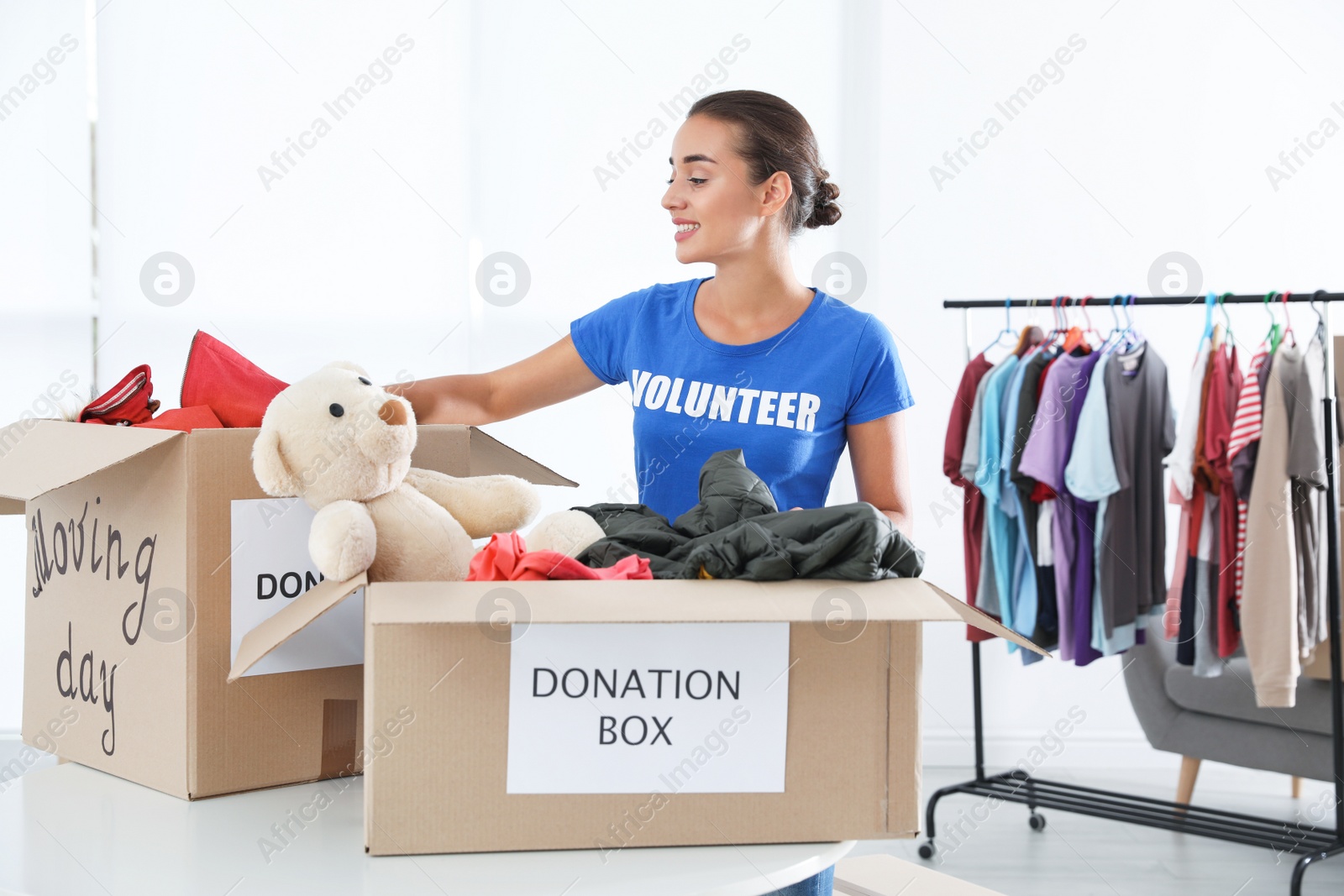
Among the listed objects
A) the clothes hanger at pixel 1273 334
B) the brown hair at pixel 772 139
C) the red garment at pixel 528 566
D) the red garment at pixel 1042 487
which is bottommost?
the red garment at pixel 528 566

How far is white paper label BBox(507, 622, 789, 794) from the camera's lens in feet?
2.48

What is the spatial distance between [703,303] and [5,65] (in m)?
2.59

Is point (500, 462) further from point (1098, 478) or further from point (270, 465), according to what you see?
point (1098, 478)

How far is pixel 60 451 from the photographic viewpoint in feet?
2.83

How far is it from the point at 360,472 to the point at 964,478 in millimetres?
1981

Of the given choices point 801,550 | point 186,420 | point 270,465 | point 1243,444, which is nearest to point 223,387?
point 186,420

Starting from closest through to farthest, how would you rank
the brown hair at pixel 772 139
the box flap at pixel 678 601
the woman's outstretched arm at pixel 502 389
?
1. the box flap at pixel 678 601
2. the woman's outstretched arm at pixel 502 389
3. the brown hair at pixel 772 139

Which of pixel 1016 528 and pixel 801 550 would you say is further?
pixel 1016 528

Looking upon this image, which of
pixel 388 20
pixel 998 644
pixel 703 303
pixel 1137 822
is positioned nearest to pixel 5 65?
pixel 388 20

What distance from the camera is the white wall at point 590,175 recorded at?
295 centimetres

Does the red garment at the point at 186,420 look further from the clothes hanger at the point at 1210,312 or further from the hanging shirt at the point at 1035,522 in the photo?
the clothes hanger at the point at 1210,312

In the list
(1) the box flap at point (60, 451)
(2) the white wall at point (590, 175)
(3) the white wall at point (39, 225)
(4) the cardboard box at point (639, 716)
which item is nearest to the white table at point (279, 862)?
(4) the cardboard box at point (639, 716)

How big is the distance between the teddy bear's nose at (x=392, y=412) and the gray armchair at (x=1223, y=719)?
7.28 ft

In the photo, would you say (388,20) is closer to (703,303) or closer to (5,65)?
(5,65)
